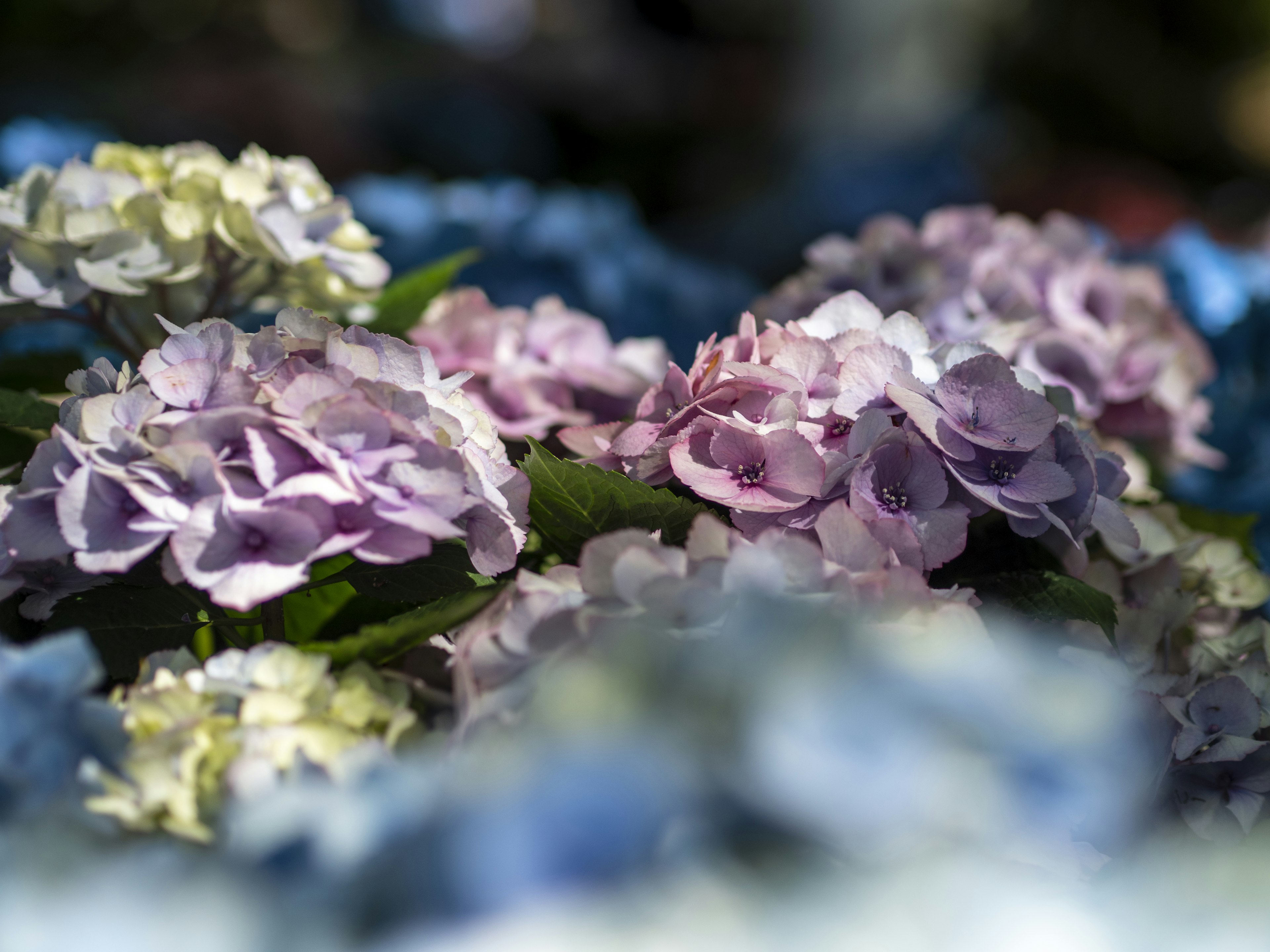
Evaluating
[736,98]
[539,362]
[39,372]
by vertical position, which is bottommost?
[736,98]

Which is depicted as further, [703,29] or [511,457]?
[703,29]

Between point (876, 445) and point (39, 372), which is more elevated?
point (876, 445)

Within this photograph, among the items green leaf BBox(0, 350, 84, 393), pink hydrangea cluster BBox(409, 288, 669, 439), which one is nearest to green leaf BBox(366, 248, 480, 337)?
pink hydrangea cluster BBox(409, 288, 669, 439)

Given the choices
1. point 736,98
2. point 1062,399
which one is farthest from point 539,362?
point 736,98

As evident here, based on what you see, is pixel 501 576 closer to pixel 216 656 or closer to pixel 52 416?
pixel 216 656

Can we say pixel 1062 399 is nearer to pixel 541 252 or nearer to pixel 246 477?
pixel 246 477

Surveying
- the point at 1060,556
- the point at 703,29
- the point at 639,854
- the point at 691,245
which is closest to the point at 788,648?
the point at 639,854
